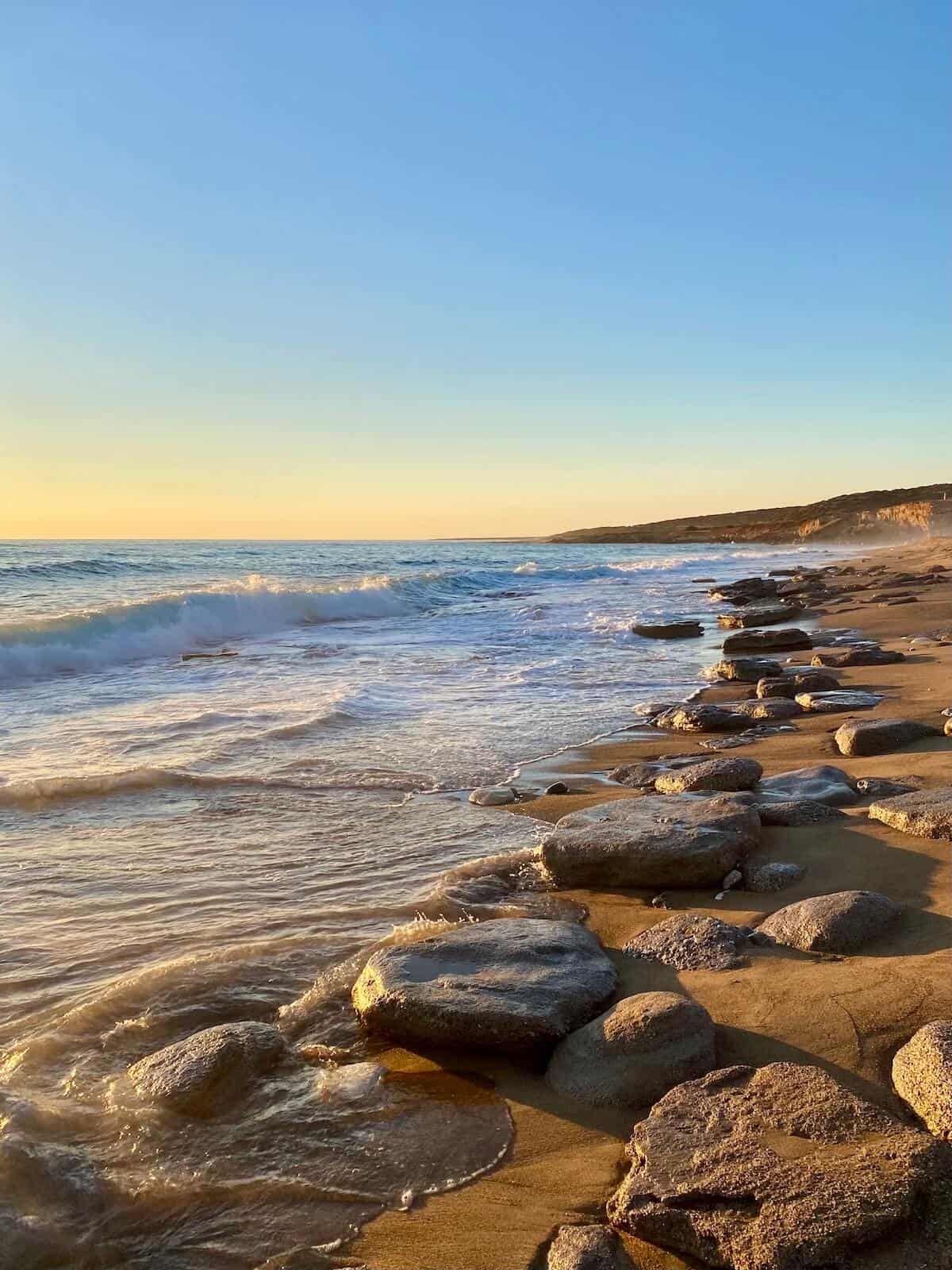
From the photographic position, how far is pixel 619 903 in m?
3.99

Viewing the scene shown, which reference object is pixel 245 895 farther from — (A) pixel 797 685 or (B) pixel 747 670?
(B) pixel 747 670

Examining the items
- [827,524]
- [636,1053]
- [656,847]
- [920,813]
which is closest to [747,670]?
[920,813]

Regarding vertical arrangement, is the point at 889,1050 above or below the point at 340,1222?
above

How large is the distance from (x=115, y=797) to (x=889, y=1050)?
4.64 metres

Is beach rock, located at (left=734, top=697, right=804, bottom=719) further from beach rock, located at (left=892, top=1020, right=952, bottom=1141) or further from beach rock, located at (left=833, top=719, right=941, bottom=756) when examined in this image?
beach rock, located at (left=892, top=1020, right=952, bottom=1141)

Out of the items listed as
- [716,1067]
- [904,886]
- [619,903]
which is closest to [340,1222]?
[716,1067]

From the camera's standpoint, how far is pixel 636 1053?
8.56ft

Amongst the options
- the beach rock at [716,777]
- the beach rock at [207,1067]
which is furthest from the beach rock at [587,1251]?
the beach rock at [716,777]

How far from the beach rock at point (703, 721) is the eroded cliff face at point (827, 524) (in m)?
49.9

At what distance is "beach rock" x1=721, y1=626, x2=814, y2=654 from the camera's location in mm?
11766

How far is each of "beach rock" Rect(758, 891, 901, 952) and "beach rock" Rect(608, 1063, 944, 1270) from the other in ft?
3.04

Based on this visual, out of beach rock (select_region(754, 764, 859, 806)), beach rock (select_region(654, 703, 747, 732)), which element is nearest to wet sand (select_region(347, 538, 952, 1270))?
beach rock (select_region(754, 764, 859, 806))

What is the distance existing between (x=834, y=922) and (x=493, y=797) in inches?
104

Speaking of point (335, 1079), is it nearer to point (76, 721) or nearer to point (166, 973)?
point (166, 973)
